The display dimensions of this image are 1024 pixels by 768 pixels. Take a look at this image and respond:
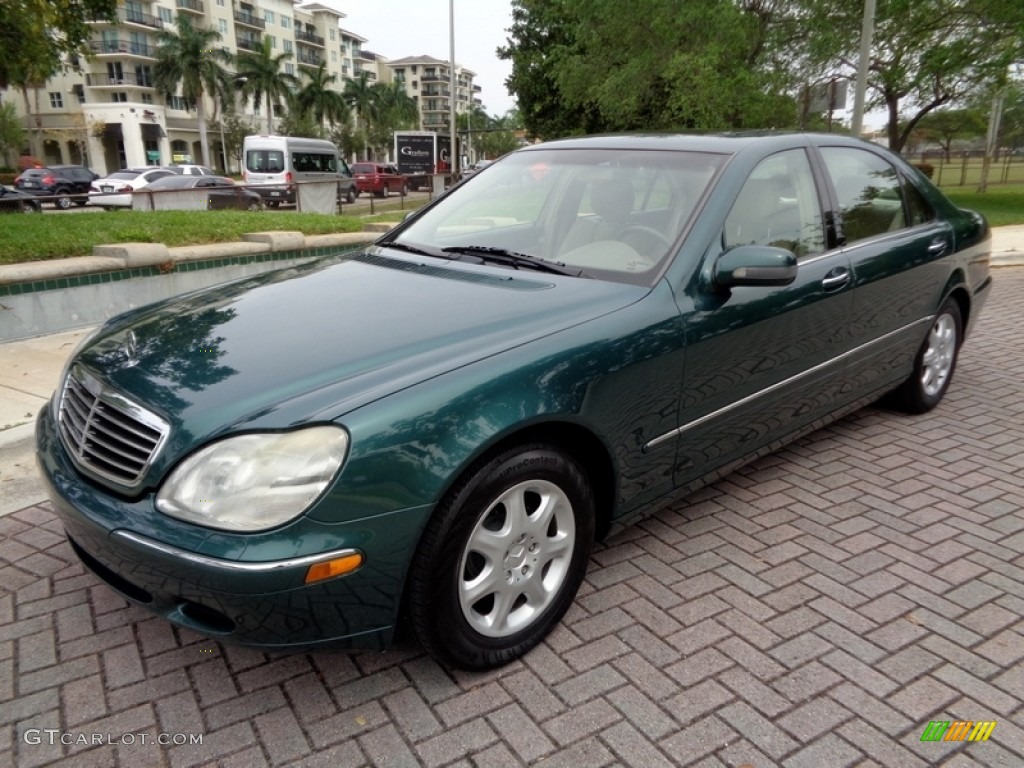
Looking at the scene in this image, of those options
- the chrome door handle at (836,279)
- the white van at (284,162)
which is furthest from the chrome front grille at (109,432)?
the white van at (284,162)

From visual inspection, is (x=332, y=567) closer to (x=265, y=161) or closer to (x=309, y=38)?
(x=265, y=161)

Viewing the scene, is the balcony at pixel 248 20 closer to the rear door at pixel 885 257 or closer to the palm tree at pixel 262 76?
the palm tree at pixel 262 76

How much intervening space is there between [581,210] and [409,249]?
79 cm

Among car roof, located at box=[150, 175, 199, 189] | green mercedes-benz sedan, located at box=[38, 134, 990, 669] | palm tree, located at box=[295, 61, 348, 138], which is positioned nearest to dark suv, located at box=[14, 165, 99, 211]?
car roof, located at box=[150, 175, 199, 189]

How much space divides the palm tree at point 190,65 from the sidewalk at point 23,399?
204 feet

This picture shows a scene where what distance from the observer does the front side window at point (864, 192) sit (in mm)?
3719

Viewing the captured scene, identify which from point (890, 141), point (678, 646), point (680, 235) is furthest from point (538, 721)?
point (890, 141)

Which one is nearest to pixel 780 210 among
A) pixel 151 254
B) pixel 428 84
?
pixel 151 254

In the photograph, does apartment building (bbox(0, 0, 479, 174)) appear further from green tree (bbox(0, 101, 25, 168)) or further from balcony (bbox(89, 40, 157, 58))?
green tree (bbox(0, 101, 25, 168))

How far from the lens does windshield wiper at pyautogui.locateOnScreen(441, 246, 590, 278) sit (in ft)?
9.70

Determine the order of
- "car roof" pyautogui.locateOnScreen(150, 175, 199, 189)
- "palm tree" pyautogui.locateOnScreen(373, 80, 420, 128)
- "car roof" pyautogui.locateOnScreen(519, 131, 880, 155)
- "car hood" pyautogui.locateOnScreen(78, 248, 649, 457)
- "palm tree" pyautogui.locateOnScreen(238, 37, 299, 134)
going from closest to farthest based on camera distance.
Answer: "car hood" pyautogui.locateOnScreen(78, 248, 649, 457) → "car roof" pyautogui.locateOnScreen(519, 131, 880, 155) → "car roof" pyautogui.locateOnScreen(150, 175, 199, 189) → "palm tree" pyautogui.locateOnScreen(238, 37, 299, 134) → "palm tree" pyautogui.locateOnScreen(373, 80, 420, 128)

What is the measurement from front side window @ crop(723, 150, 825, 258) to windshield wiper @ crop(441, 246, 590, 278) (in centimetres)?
63

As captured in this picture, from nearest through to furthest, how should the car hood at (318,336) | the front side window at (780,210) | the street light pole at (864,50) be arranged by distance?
the car hood at (318,336), the front side window at (780,210), the street light pole at (864,50)

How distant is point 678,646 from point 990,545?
161 centimetres
